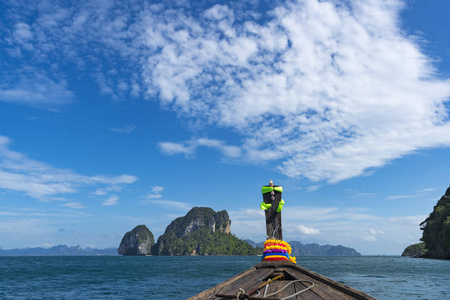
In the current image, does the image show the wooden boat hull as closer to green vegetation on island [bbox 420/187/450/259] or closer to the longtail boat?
Result: the longtail boat

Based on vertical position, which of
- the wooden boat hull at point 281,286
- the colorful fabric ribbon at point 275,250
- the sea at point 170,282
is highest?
the colorful fabric ribbon at point 275,250

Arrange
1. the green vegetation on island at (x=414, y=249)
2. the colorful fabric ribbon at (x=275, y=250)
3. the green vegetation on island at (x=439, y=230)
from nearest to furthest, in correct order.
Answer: the colorful fabric ribbon at (x=275, y=250), the green vegetation on island at (x=439, y=230), the green vegetation on island at (x=414, y=249)

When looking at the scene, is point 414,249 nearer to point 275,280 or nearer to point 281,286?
point 275,280

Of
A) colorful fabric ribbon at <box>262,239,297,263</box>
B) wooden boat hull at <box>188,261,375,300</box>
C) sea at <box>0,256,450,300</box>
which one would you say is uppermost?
colorful fabric ribbon at <box>262,239,297,263</box>

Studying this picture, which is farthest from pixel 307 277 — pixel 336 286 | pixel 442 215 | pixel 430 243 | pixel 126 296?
pixel 430 243

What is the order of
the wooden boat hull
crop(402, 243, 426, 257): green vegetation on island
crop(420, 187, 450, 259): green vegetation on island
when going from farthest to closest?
crop(402, 243, 426, 257): green vegetation on island → crop(420, 187, 450, 259): green vegetation on island → the wooden boat hull

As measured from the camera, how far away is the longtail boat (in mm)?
4062

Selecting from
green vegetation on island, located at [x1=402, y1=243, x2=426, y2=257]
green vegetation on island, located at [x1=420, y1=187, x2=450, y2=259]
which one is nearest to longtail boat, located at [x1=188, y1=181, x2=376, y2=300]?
green vegetation on island, located at [x1=420, y1=187, x2=450, y2=259]

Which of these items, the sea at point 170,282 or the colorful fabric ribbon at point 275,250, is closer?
the colorful fabric ribbon at point 275,250

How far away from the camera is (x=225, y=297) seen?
3758mm

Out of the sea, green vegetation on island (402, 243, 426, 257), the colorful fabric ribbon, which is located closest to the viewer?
the colorful fabric ribbon

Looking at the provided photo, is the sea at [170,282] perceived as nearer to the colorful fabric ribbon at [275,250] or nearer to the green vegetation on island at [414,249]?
the colorful fabric ribbon at [275,250]

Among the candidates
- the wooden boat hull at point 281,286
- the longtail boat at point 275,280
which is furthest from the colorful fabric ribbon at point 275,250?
the wooden boat hull at point 281,286

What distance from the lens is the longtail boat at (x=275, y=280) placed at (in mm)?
4062
